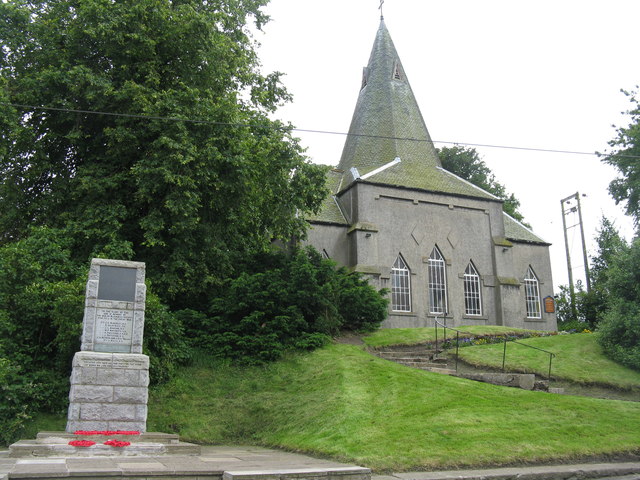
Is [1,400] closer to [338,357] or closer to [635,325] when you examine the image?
[338,357]

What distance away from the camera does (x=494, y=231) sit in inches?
1163

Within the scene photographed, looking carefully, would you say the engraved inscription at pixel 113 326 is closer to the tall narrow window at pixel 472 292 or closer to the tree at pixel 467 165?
the tall narrow window at pixel 472 292

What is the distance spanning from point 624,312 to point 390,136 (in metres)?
15.5

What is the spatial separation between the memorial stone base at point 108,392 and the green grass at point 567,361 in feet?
35.3

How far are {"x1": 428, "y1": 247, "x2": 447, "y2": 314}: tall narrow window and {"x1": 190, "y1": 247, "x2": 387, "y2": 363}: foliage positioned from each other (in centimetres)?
942

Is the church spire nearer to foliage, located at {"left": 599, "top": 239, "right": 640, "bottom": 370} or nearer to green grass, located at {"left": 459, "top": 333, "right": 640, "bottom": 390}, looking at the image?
foliage, located at {"left": 599, "top": 239, "right": 640, "bottom": 370}

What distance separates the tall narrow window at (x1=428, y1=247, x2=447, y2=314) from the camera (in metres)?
27.5

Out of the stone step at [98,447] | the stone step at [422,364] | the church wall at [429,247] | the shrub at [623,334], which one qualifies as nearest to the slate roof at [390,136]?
the church wall at [429,247]

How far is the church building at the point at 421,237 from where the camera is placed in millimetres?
26734

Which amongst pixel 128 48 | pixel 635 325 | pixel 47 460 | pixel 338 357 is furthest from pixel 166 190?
pixel 635 325

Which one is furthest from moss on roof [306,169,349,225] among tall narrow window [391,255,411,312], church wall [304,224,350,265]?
tall narrow window [391,255,411,312]

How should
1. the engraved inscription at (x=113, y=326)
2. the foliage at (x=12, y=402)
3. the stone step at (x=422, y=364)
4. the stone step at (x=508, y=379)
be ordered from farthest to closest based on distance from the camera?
1. the stone step at (x=422, y=364)
2. the stone step at (x=508, y=379)
3. the engraved inscription at (x=113, y=326)
4. the foliage at (x=12, y=402)

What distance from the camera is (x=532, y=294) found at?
30.3 meters

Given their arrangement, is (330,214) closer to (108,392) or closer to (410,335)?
(410,335)
